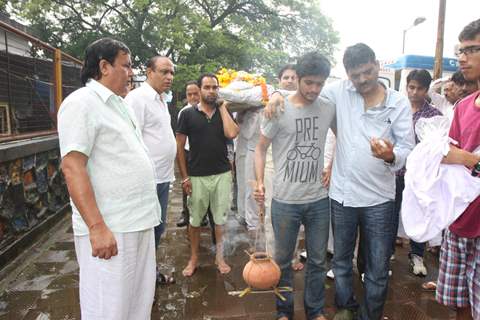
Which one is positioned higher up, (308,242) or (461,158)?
(461,158)

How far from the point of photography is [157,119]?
128 inches

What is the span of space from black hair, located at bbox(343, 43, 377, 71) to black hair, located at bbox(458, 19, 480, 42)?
519 millimetres

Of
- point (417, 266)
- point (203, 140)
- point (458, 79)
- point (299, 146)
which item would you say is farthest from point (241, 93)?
point (417, 266)

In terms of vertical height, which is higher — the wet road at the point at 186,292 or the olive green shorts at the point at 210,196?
the olive green shorts at the point at 210,196

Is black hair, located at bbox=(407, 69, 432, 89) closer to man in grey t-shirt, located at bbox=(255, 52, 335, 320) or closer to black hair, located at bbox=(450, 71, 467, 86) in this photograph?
black hair, located at bbox=(450, 71, 467, 86)

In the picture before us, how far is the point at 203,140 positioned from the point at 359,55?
1.83 m

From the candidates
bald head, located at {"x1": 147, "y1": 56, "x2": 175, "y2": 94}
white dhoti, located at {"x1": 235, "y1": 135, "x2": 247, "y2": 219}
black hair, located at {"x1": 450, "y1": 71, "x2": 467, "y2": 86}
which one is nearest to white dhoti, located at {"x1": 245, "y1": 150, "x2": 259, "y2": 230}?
white dhoti, located at {"x1": 235, "y1": 135, "x2": 247, "y2": 219}

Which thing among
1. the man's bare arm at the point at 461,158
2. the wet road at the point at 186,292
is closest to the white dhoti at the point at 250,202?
the wet road at the point at 186,292

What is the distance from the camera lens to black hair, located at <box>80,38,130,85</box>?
1.95 meters

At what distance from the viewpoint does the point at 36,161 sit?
16.2 feet

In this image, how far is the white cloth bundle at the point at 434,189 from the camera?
197cm

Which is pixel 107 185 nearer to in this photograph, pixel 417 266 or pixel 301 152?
pixel 301 152

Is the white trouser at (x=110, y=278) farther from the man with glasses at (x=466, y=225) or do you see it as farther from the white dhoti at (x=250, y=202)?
the white dhoti at (x=250, y=202)

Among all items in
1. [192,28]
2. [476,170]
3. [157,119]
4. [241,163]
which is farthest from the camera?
[192,28]
